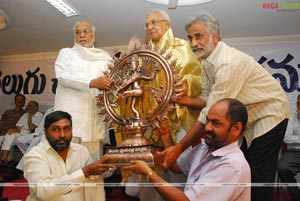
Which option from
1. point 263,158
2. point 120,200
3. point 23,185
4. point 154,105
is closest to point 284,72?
point 263,158

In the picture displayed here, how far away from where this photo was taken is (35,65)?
1297mm

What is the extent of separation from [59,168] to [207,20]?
2.47ft

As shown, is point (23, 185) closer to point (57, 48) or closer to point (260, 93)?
point (57, 48)

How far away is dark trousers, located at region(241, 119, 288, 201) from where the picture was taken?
1.04m

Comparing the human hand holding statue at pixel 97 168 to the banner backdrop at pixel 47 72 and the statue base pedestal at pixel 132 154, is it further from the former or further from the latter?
the banner backdrop at pixel 47 72

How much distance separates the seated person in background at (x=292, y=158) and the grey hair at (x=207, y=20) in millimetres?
362

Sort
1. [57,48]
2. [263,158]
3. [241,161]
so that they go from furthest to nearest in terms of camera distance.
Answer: [57,48]
[263,158]
[241,161]

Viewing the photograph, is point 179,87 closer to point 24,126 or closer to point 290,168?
point 290,168

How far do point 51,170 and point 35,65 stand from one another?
0.43 metres

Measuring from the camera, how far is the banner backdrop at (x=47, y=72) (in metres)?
1.05

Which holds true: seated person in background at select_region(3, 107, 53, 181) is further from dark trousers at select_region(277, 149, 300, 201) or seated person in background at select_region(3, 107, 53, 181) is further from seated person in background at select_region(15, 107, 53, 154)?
dark trousers at select_region(277, 149, 300, 201)

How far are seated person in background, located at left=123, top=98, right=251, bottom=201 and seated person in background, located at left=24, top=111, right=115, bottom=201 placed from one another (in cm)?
27

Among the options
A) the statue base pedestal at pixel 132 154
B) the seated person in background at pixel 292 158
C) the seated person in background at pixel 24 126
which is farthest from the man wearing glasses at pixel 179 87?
the seated person in background at pixel 24 126

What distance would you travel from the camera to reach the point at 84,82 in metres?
1.28
